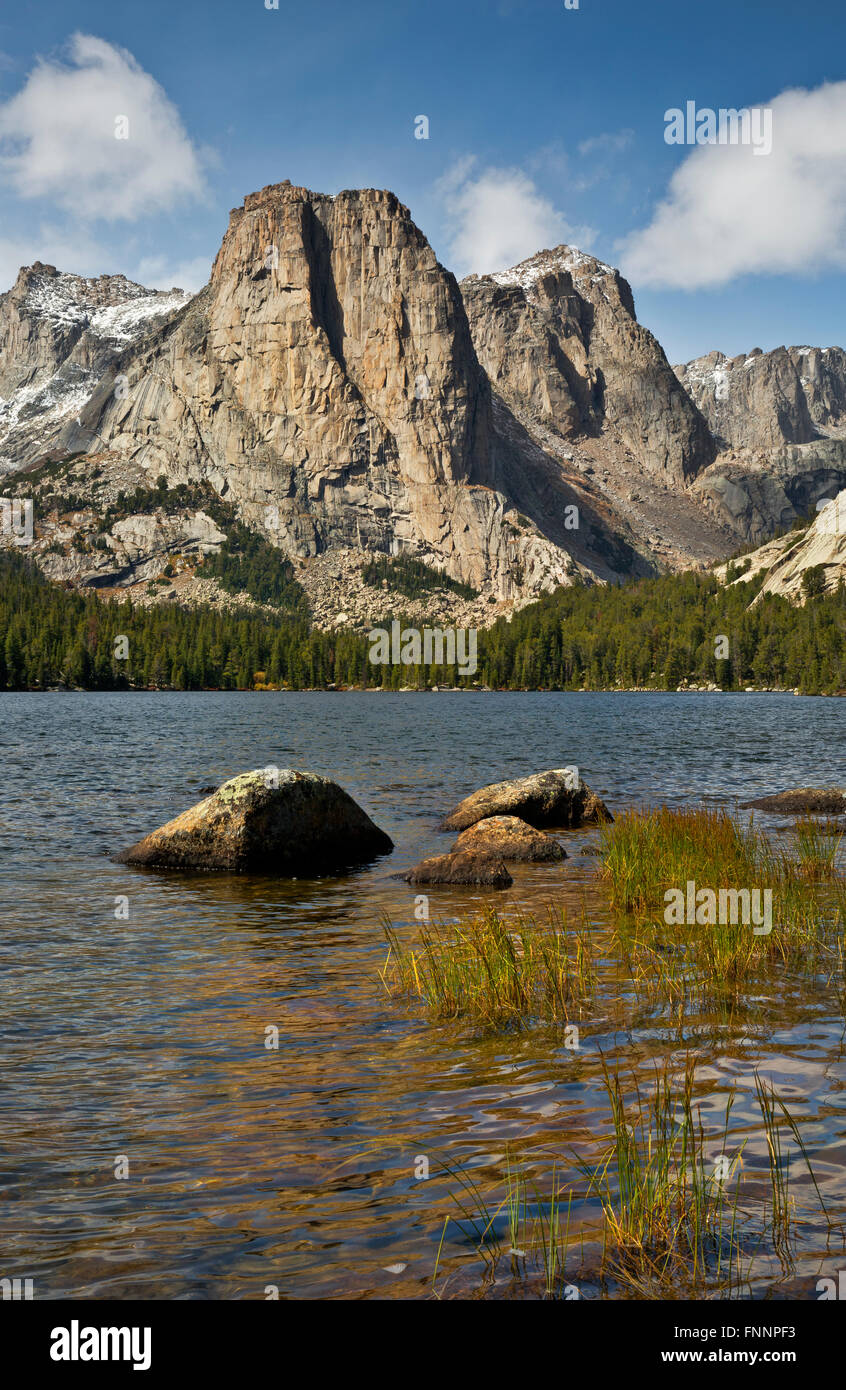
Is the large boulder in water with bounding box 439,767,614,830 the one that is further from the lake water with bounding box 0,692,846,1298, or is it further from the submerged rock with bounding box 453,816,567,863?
the lake water with bounding box 0,692,846,1298

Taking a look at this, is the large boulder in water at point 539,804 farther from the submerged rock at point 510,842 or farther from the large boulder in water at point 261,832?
the large boulder in water at point 261,832

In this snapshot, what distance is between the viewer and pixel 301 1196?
641 cm

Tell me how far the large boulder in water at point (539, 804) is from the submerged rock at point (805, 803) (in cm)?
534

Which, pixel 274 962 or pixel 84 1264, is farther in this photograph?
pixel 274 962

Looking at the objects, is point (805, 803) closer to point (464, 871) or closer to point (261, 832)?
point (464, 871)

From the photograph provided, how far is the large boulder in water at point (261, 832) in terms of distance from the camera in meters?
21.5

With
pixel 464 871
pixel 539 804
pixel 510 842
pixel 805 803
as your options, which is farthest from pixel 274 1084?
pixel 805 803

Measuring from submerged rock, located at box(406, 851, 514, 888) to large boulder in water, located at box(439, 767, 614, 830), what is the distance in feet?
20.1

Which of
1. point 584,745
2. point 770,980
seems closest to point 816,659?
point 584,745

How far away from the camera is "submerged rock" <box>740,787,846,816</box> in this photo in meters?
28.1
